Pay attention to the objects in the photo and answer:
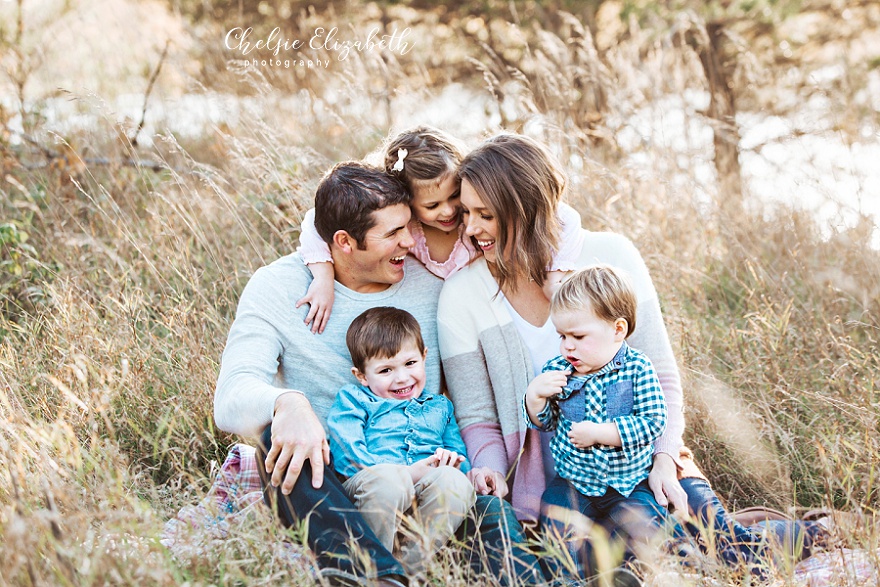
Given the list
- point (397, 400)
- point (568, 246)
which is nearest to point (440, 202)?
point (568, 246)

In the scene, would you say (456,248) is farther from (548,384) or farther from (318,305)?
(548,384)

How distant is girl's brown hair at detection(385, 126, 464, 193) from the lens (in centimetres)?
267

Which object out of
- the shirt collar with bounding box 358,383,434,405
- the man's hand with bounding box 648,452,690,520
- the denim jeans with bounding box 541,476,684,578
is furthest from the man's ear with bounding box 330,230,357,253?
the man's hand with bounding box 648,452,690,520

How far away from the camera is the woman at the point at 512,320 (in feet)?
8.36

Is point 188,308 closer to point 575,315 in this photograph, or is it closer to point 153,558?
point 153,558

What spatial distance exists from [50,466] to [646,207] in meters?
3.08

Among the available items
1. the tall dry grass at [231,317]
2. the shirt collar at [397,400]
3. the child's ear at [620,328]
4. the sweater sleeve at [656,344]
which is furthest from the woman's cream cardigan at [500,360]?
the tall dry grass at [231,317]

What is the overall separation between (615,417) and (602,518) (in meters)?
0.30

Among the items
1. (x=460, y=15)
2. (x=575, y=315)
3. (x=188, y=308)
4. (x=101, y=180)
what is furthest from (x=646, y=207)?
(x=460, y=15)

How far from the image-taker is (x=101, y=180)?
447cm

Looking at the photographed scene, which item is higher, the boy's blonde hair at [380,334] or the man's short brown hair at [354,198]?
the man's short brown hair at [354,198]

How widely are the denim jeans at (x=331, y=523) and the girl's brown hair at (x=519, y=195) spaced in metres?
0.94

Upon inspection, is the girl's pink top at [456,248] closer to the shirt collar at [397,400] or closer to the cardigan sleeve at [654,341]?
the cardigan sleeve at [654,341]

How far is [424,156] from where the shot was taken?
268cm
